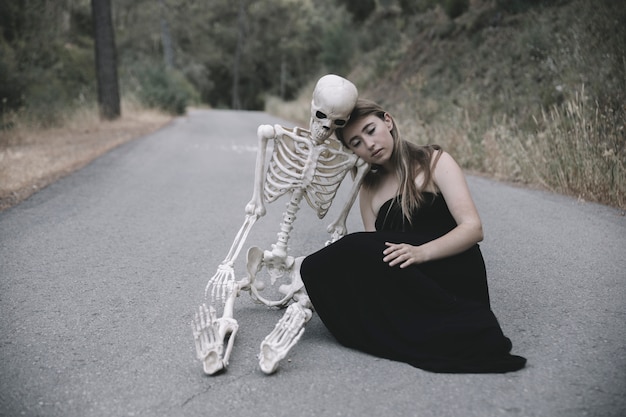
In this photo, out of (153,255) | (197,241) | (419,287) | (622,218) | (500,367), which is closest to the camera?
(500,367)

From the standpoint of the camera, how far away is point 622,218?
5480 mm

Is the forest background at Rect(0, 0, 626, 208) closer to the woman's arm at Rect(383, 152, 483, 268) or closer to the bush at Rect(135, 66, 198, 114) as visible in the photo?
the bush at Rect(135, 66, 198, 114)

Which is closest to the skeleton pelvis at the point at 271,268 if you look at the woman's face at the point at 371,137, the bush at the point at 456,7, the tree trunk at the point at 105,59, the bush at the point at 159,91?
the woman's face at the point at 371,137

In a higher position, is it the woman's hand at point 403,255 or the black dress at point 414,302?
the woman's hand at point 403,255

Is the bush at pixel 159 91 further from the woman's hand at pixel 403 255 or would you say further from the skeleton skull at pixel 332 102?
the woman's hand at pixel 403 255

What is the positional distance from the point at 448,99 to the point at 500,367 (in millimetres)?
11011

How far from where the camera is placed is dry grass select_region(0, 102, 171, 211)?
7.14 meters

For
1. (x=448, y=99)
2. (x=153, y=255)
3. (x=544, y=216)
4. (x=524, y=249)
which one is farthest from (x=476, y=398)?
(x=448, y=99)

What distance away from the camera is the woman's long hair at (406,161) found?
3.01m

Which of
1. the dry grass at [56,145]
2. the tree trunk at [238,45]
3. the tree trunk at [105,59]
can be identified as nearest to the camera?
the dry grass at [56,145]

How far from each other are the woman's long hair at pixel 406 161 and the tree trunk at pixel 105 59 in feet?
47.4

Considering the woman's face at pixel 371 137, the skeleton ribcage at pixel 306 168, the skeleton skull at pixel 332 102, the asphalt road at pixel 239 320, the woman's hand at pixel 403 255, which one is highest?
the skeleton skull at pixel 332 102

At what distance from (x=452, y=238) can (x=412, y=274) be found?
0.86ft

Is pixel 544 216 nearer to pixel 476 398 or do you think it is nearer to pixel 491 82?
pixel 476 398
